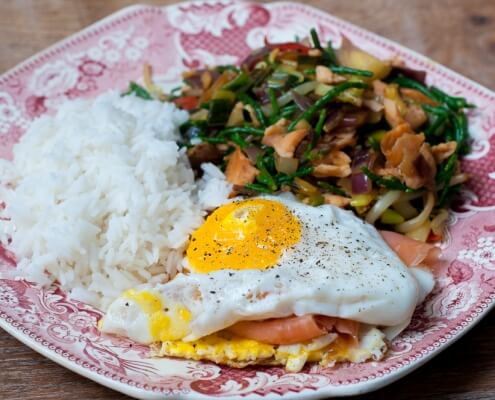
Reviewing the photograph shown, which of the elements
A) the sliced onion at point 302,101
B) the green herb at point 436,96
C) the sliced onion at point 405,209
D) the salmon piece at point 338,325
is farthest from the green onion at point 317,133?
the salmon piece at point 338,325

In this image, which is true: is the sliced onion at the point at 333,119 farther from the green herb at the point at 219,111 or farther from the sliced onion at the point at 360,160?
the green herb at the point at 219,111

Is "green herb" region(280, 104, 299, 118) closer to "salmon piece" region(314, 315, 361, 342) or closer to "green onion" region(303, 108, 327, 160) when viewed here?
"green onion" region(303, 108, 327, 160)

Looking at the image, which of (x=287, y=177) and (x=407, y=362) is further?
(x=287, y=177)

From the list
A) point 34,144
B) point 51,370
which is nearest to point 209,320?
point 51,370

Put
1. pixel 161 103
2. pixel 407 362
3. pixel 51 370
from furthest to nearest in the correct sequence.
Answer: pixel 161 103 → pixel 51 370 → pixel 407 362

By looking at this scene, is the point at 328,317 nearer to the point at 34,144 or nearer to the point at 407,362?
the point at 407,362
